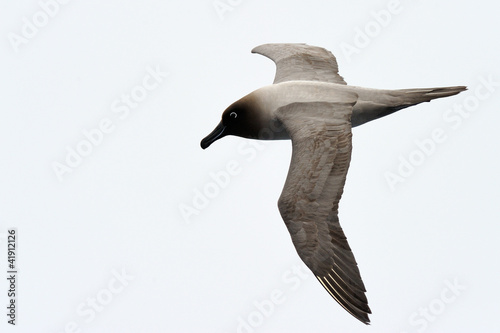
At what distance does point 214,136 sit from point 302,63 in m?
2.09

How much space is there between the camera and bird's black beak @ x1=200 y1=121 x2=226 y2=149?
15062 millimetres

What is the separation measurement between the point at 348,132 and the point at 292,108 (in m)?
1.03

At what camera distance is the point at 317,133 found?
13.3 m

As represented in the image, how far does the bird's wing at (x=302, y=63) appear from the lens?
15.7 metres

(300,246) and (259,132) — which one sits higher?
(259,132)

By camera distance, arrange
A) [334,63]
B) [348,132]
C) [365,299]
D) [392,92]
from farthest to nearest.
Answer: [334,63], [392,92], [348,132], [365,299]

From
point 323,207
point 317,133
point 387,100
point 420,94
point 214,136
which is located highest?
point 420,94

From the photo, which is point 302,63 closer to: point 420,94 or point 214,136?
point 214,136

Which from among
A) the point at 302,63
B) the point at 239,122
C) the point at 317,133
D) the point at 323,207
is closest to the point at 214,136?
the point at 239,122

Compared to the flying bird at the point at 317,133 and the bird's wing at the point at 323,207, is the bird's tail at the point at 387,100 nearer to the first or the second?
the flying bird at the point at 317,133

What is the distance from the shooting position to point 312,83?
1452 cm

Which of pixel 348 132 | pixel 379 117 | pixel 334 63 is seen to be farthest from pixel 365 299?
pixel 334 63

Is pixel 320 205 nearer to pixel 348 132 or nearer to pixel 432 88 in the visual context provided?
pixel 348 132

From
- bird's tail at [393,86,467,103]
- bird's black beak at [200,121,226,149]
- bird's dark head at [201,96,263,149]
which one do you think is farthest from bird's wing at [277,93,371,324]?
bird's black beak at [200,121,226,149]
